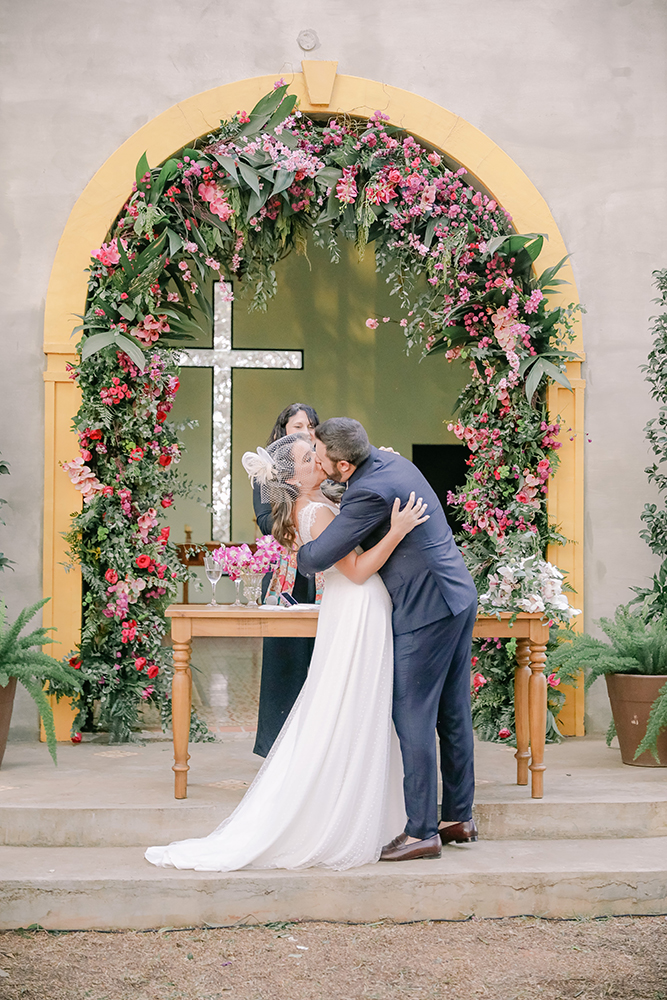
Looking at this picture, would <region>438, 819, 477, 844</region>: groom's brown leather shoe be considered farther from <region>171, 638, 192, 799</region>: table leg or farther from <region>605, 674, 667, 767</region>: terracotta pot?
<region>605, 674, 667, 767</region>: terracotta pot

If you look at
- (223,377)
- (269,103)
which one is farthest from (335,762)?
(223,377)

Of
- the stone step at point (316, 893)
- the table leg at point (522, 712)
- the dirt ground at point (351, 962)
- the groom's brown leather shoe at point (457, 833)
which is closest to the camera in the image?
the dirt ground at point (351, 962)

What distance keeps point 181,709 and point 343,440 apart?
4.07ft

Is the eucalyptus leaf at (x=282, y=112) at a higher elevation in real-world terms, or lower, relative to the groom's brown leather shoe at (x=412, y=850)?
higher

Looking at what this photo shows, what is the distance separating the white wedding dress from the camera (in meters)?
3.67

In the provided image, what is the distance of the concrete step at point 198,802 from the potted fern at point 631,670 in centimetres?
12

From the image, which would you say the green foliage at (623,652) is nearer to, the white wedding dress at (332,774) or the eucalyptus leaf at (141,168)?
the white wedding dress at (332,774)

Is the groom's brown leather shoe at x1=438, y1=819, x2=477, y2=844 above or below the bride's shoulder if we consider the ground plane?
below

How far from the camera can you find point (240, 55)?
561cm

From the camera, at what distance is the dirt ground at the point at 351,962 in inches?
120

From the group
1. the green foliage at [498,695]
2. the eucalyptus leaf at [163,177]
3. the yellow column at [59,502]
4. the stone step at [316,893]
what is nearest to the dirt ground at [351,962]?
the stone step at [316,893]

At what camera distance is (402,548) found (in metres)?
3.76

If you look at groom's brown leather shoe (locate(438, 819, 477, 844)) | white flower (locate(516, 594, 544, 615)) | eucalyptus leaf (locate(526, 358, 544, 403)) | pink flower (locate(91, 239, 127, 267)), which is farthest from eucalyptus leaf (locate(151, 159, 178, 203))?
groom's brown leather shoe (locate(438, 819, 477, 844))

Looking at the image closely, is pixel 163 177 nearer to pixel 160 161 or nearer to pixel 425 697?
pixel 160 161
